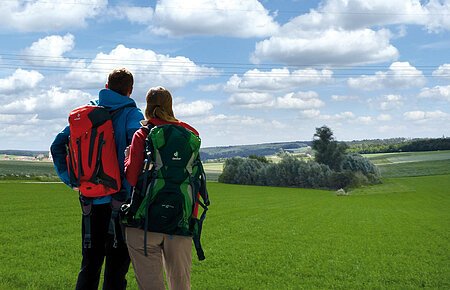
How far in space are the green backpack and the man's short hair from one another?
2.75ft

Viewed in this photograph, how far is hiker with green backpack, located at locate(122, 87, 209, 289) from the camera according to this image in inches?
191

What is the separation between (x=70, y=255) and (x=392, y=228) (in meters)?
18.0

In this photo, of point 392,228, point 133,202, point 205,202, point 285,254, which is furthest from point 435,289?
point 392,228

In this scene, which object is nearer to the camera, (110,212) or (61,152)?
(110,212)

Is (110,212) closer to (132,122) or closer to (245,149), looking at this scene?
(132,122)

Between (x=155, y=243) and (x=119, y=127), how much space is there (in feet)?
4.11

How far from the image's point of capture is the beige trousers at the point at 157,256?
4891mm

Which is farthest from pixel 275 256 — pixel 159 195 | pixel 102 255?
pixel 159 195

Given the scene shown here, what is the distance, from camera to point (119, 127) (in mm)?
5379

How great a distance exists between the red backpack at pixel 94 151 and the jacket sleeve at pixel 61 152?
0.26 metres

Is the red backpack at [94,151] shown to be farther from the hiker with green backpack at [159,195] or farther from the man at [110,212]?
the hiker with green backpack at [159,195]

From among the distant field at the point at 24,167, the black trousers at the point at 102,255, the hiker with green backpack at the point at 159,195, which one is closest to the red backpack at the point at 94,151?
the black trousers at the point at 102,255

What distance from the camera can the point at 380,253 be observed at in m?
16.2

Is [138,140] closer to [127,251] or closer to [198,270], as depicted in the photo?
[127,251]
